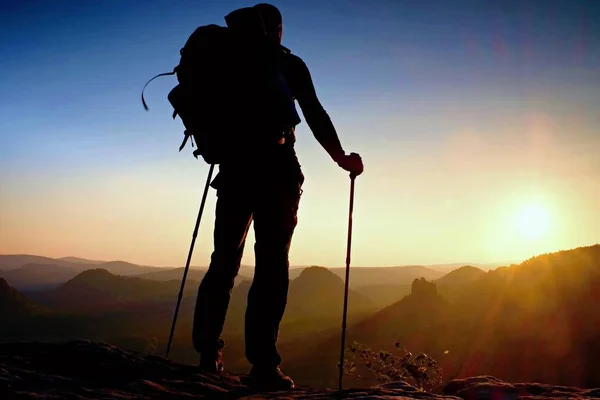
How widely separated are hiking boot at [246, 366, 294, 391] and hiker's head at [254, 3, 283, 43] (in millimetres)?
3598

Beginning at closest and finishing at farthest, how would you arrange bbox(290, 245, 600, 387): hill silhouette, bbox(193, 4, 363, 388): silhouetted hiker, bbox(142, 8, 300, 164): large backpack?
bbox(142, 8, 300, 164): large backpack < bbox(193, 4, 363, 388): silhouetted hiker < bbox(290, 245, 600, 387): hill silhouette

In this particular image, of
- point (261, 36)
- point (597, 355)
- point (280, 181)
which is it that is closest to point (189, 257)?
point (280, 181)

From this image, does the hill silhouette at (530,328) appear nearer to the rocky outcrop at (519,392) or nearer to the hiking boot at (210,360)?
the rocky outcrop at (519,392)

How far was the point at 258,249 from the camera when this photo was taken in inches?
177

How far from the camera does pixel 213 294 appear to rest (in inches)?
177

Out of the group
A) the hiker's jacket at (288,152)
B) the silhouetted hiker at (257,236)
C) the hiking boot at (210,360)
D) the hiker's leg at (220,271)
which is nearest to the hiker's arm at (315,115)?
the hiker's jacket at (288,152)

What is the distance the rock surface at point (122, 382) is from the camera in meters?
2.70

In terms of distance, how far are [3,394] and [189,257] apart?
3364 millimetres

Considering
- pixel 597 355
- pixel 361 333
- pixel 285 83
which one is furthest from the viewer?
pixel 361 333

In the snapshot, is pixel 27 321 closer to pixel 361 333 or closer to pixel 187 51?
pixel 361 333

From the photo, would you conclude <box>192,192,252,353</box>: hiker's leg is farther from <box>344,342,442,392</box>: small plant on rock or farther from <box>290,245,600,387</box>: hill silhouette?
<box>290,245,600,387</box>: hill silhouette

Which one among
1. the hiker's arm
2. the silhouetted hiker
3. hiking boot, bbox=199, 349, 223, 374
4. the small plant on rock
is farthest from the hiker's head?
the small plant on rock

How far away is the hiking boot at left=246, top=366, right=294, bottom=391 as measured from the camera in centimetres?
406

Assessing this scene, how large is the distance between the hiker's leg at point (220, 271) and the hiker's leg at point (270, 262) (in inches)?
8.4
